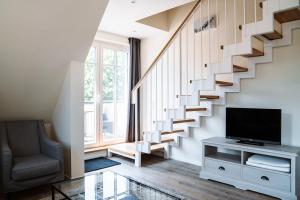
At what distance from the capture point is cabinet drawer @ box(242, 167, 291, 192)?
108 inches

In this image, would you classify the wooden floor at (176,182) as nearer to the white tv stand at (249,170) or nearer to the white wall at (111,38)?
the white tv stand at (249,170)

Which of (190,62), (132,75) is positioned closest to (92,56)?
(132,75)

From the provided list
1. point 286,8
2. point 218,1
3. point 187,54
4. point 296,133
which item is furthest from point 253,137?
point 218,1

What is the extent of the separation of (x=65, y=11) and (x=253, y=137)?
9.58 ft

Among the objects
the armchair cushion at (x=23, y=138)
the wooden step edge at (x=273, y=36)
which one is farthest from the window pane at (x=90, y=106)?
the wooden step edge at (x=273, y=36)

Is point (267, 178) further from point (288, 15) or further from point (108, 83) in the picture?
point (108, 83)

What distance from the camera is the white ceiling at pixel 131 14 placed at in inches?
135

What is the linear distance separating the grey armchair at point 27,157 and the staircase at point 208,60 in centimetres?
141

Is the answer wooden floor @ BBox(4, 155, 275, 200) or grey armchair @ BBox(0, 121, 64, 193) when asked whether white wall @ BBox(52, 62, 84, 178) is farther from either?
wooden floor @ BBox(4, 155, 275, 200)

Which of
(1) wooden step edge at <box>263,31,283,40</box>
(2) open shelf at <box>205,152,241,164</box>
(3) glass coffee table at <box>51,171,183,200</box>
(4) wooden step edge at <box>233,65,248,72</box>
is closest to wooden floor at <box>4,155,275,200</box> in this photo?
(2) open shelf at <box>205,152,241,164</box>

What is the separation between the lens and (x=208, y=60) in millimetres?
4012

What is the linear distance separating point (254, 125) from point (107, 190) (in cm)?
214

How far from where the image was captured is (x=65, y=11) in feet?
8.86

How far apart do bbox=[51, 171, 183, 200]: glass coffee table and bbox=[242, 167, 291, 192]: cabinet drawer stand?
1.45 metres
